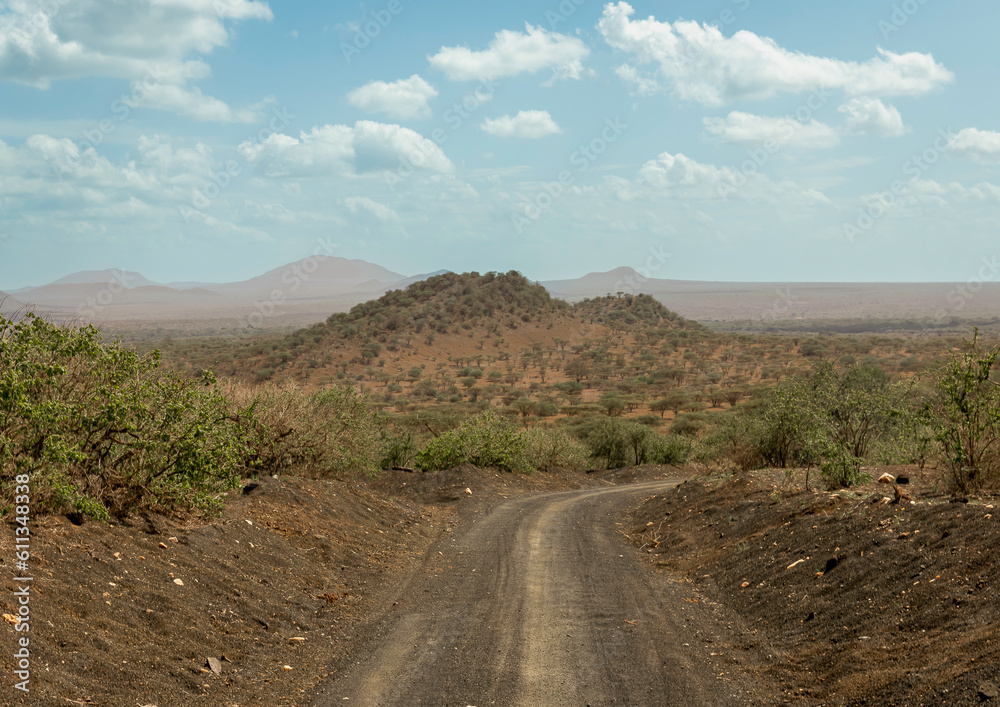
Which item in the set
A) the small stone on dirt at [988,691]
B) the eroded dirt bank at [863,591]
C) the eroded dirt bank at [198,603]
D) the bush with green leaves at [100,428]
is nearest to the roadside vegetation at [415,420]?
the bush with green leaves at [100,428]

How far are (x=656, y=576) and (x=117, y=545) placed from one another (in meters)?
8.32

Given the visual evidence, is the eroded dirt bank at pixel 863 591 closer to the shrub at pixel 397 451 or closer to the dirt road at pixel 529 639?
the dirt road at pixel 529 639

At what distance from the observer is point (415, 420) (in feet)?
144

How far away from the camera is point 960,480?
469 inches

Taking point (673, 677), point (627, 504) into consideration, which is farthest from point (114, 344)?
point (627, 504)

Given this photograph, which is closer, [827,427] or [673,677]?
[673,677]

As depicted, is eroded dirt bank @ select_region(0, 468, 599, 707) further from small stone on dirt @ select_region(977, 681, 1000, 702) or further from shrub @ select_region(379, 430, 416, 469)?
shrub @ select_region(379, 430, 416, 469)

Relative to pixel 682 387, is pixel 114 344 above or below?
above

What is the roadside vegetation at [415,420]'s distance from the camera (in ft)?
30.2

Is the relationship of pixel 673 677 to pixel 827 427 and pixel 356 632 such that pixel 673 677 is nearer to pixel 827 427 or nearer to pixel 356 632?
pixel 356 632

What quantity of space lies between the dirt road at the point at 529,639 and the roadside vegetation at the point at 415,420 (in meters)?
3.66

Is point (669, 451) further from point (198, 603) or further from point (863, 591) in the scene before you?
point (198, 603)

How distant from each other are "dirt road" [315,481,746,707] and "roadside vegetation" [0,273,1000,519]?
144 inches

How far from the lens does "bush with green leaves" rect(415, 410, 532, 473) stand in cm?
2691
